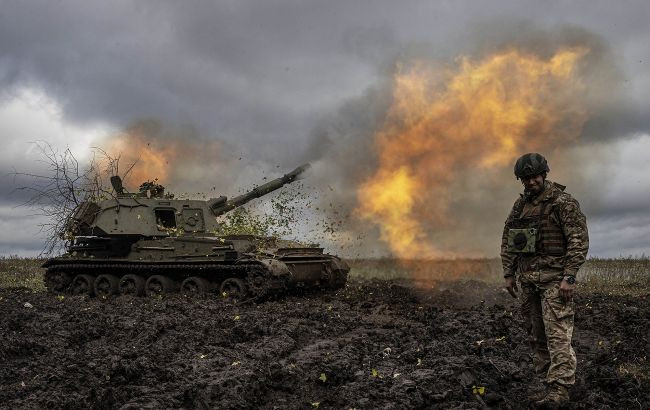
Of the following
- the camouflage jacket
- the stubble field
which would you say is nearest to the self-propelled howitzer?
the stubble field

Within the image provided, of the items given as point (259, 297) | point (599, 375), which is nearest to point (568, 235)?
point (599, 375)

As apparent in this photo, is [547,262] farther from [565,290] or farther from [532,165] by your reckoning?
[532,165]

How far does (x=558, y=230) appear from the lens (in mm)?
6438

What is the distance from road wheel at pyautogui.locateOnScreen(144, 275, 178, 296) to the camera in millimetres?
16562

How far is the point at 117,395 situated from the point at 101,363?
1.49m

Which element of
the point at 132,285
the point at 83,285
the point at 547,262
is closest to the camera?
the point at 547,262

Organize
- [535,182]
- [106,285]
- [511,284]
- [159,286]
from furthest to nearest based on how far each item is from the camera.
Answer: [106,285] < [159,286] < [511,284] < [535,182]

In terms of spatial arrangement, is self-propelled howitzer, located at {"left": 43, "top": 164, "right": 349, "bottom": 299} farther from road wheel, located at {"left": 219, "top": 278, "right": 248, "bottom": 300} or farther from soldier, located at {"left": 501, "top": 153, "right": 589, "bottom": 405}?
soldier, located at {"left": 501, "top": 153, "right": 589, "bottom": 405}

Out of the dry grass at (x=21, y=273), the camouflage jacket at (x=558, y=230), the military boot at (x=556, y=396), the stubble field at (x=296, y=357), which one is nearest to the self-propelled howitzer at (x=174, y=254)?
the stubble field at (x=296, y=357)

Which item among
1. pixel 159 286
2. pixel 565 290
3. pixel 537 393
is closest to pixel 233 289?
pixel 159 286

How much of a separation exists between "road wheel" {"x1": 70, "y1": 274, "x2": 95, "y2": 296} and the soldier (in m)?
14.7

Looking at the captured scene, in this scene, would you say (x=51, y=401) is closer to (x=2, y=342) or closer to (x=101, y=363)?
(x=101, y=363)

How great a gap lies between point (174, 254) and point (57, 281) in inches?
197

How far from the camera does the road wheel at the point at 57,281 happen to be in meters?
18.9
